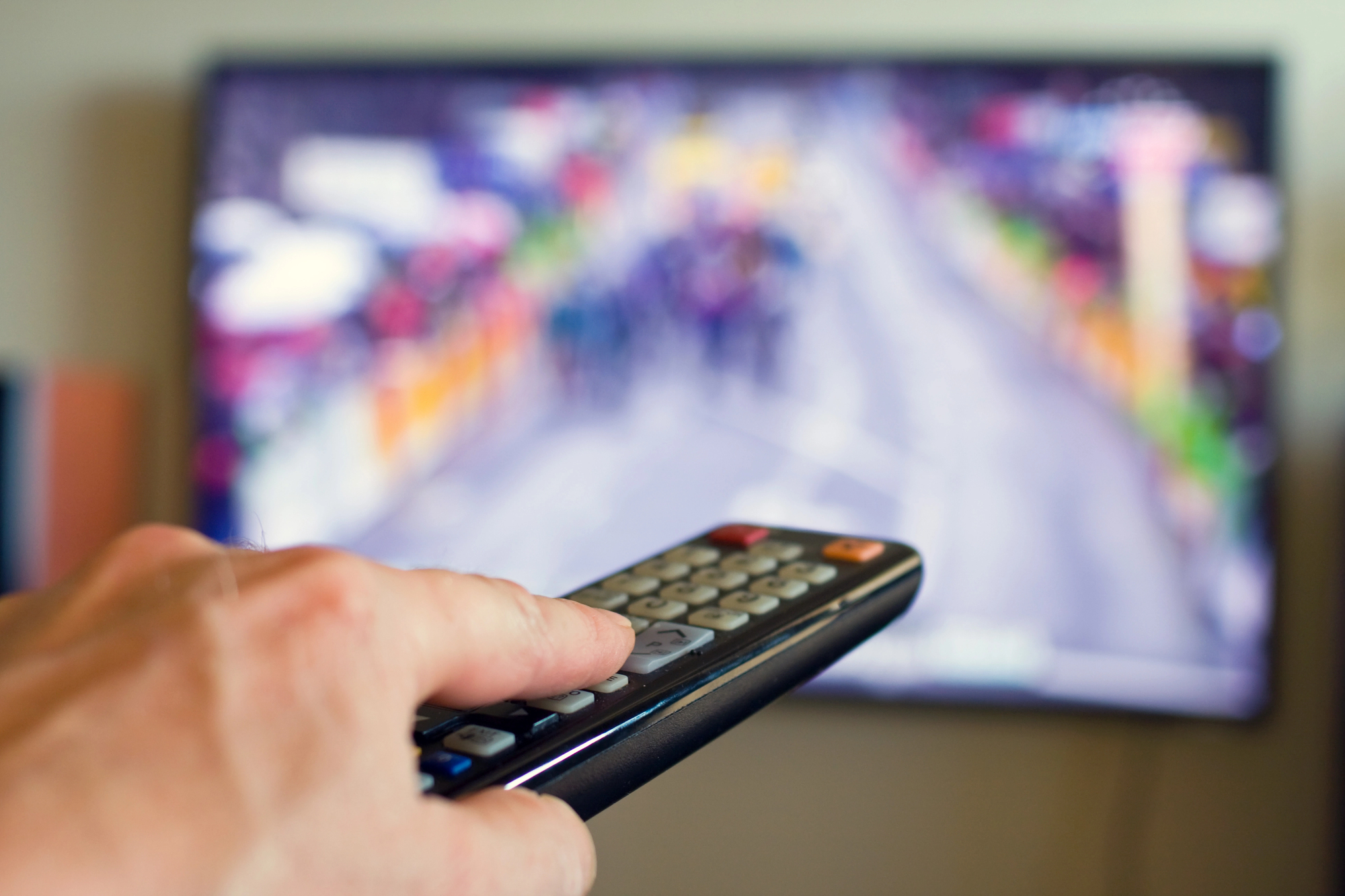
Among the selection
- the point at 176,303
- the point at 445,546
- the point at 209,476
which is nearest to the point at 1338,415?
the point at 445,546

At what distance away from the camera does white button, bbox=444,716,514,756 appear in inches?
10.5

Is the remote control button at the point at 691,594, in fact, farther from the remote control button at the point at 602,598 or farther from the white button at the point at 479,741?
the white button at the point at 479,741

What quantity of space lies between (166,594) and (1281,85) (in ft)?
3.81

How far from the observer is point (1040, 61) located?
1073 mm

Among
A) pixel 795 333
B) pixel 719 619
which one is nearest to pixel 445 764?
pixel 719 619

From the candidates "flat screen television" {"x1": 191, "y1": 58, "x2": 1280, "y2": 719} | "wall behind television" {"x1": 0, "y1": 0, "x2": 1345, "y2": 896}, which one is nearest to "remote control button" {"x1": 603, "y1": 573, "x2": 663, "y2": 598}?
"wall behind television" {"x1": 0, "y1": 0, "x2": 1345, "y2": 896}

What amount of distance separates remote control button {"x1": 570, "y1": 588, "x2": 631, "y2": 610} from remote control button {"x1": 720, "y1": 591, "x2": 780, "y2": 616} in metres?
0.04

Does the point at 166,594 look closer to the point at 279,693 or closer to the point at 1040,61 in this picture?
the point at 279,693

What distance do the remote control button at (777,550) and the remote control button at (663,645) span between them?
100 mm

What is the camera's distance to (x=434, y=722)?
282 millimetres

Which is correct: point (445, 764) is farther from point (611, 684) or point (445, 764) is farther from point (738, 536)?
point (738, 536)

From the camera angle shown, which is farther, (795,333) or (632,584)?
(795,333)

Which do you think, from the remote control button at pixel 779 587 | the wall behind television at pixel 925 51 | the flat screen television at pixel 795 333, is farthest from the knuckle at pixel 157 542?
the flat screen television at pixel 795 333

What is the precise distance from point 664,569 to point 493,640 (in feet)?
0.67
